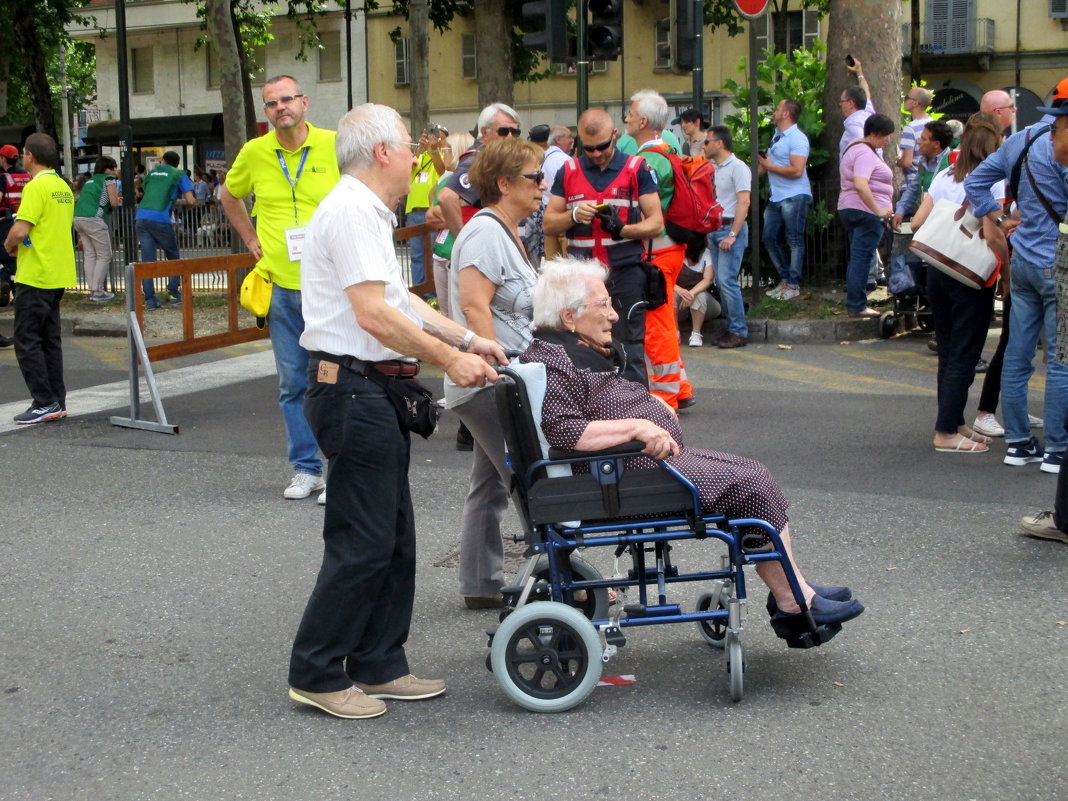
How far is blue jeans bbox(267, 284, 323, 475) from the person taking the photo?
7125 millimetres

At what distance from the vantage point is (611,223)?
7.80 m

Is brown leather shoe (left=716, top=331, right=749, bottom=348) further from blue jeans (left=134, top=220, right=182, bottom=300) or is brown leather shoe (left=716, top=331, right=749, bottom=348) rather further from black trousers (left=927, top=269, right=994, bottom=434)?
blue jeans (left=134, top=220, right=182, bottom=300)

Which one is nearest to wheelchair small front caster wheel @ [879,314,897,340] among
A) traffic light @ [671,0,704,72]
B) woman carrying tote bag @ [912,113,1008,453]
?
traffic light @ [671,0,704,72]

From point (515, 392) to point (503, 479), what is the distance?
0.72m

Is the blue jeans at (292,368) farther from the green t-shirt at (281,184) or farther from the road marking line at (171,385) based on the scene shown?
the road marking line at (171,385)

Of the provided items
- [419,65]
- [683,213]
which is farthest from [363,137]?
[419,65]

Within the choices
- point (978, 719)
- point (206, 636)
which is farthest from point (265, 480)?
point (978, 719)

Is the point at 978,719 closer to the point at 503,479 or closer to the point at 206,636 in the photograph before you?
the point at 503,479

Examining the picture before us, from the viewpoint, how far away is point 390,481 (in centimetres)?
427

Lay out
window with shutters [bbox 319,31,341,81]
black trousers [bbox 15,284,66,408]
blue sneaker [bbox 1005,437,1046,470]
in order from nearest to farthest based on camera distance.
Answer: blue sneaker [bbox 1005,437,1046,470] → black trousers [bbox 15,284,66,408] → window with shutters [bbox 319,31,341,81]

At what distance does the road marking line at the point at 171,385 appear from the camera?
9.98 metres

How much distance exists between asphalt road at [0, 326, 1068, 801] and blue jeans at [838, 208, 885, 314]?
5224 millimetres

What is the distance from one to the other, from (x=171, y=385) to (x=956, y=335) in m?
6.06

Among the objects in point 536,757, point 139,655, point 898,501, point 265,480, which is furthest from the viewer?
point 265,480
